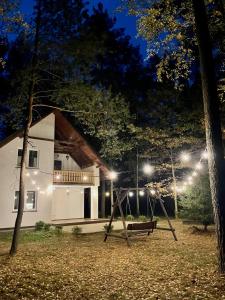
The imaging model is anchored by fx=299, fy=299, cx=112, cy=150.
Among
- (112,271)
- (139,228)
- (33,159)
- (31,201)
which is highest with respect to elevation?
(33,159)

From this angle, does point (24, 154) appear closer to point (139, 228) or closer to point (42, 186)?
point (139, 228)

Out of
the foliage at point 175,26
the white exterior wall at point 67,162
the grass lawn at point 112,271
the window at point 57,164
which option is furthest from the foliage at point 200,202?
the window at point 57,164

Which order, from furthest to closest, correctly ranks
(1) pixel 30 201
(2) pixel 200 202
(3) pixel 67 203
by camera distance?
(3) pixel 67 203 < (1) pixel 30 201 < (2) pixel 200 202

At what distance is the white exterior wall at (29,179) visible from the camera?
18156mm

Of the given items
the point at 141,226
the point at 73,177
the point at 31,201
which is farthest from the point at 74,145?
the point at 141,226

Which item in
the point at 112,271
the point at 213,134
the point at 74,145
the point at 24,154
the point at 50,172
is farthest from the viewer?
the point at 74,145

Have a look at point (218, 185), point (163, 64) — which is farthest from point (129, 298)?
point (163, 64)

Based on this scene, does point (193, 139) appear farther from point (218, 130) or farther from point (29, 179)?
point (218, 130)

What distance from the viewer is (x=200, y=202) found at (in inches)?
609

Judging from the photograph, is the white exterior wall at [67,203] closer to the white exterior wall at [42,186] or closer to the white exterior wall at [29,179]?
the white exterior wall at [42,186]

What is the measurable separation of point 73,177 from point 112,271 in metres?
14.6

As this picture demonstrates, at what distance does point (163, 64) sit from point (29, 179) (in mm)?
12317

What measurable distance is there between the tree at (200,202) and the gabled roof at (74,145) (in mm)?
8981

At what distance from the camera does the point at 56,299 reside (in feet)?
19.0
